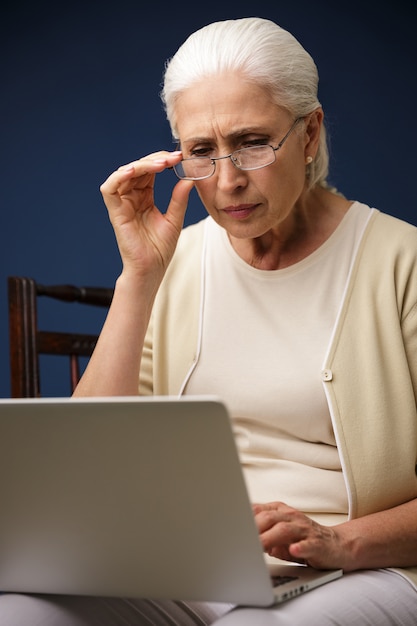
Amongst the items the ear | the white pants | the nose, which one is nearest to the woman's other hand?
the nose

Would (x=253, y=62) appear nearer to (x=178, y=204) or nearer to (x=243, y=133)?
(x=243, y=133)

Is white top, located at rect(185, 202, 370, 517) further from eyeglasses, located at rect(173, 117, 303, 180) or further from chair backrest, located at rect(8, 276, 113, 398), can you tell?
chair backrest, located at rect(8, 276, 113, 398)

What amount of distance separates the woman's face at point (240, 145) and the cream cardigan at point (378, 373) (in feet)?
0.56

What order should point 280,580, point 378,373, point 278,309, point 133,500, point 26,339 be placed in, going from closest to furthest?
point 133,500 < point 280,580 < point 378,373 < point 278,309 < point 26,339

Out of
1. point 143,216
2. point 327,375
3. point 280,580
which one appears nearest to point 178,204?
point 143,216

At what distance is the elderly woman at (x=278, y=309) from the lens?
142 centimetres

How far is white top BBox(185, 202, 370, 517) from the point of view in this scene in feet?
4.79

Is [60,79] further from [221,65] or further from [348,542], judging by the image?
[348,542]

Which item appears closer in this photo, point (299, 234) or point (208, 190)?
point (208, 190)

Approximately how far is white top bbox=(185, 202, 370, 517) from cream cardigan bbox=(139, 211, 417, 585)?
1.1 inches

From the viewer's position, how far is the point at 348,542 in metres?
1.26

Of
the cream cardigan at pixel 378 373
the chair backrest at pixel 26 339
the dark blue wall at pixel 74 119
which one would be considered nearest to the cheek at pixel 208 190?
the cream cardigan at pixel 378 373

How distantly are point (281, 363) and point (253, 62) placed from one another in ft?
1.55

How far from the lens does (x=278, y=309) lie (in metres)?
1.57
